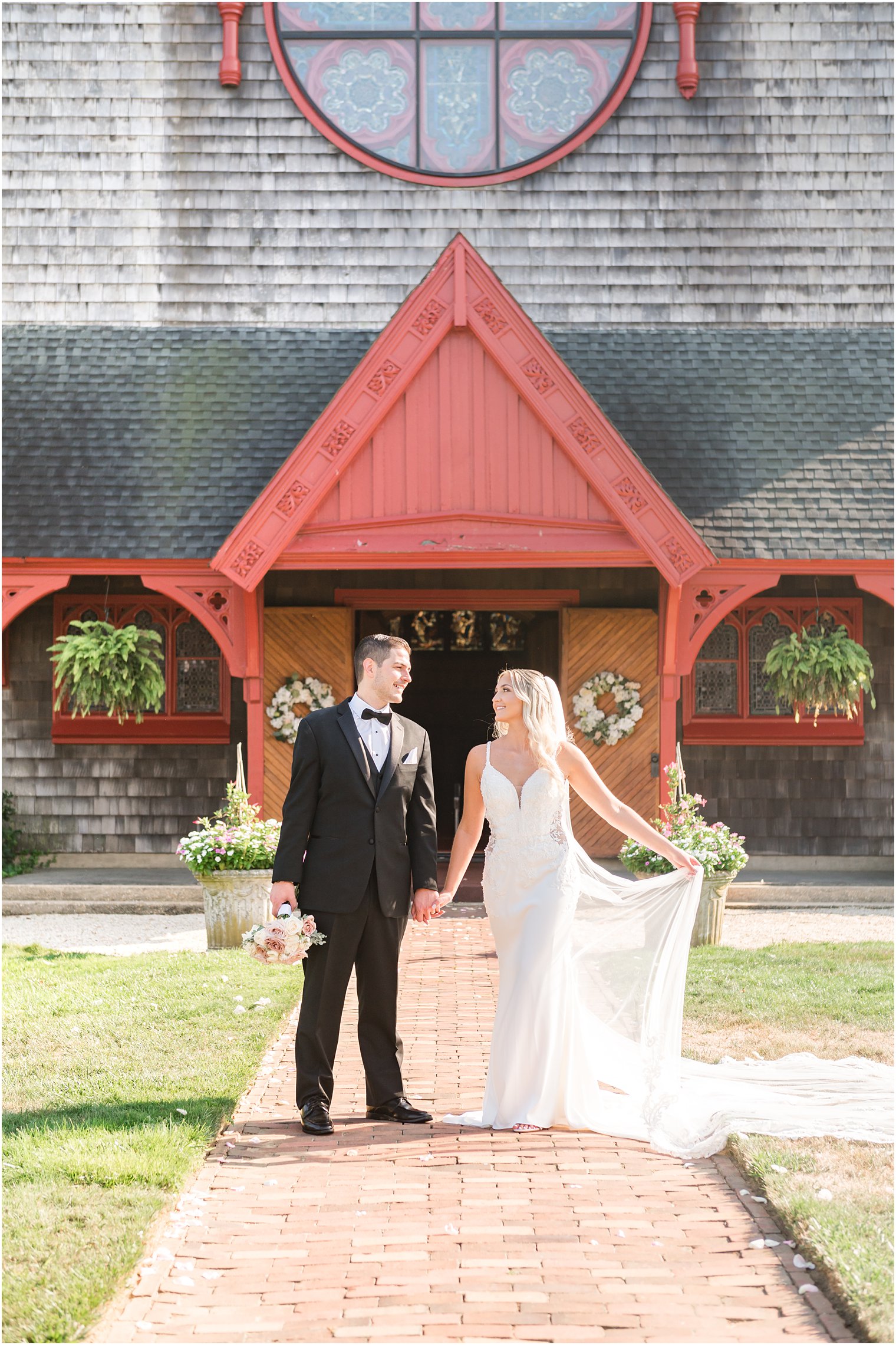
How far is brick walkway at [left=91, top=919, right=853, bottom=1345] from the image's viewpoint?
3461 millimetres

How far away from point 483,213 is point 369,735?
10275 millimetres

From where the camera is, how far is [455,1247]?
13.0ft

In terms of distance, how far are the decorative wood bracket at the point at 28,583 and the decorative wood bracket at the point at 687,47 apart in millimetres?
8552

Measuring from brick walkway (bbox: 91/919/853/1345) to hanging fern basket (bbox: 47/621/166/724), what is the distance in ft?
22.8

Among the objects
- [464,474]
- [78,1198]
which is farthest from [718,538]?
[78,1198]

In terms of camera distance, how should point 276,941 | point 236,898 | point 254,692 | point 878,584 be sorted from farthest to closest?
point 878,584, point 254,692, point 236,898, point 276,941

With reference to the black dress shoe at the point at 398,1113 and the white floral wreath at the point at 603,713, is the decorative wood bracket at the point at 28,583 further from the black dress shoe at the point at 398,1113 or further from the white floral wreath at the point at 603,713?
the black dress shoe at the point at 398,1113

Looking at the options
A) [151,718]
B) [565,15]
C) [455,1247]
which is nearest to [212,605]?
[151,718]

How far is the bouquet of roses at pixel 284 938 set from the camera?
5027 millimetres

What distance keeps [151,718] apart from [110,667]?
1464 millimetres

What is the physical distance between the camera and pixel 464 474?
11281 millimetres

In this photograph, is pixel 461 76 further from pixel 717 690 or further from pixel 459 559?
pixel 717 690

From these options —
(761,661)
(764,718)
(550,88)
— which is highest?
(550,88)

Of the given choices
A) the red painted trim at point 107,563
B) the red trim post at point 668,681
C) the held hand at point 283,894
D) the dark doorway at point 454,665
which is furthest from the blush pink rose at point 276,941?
the dark doorway at point 454,665
